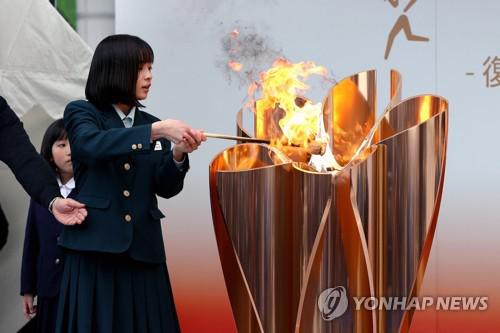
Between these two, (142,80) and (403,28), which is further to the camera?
(403,28)

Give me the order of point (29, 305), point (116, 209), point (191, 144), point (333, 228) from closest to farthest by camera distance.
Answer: point (333, 228)
point (191, 144)
point (116, 209)
point (29, 305)

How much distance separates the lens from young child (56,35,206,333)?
202 centimetres

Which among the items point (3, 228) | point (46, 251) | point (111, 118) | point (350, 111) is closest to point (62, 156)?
point (46, 251)

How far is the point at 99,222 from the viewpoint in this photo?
6.63ft

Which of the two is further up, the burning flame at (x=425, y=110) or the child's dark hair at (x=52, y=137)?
the burning flame at (x=425, y=110)

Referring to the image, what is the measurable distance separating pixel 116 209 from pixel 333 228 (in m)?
0.54

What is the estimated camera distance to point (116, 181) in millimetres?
2047

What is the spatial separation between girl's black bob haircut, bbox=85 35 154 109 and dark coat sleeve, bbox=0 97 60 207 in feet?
0.72

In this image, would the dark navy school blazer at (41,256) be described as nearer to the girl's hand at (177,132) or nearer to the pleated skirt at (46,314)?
the pleated skirt at (46,314)

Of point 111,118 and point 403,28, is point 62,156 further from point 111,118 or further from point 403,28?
point 403,28

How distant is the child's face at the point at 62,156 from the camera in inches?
112

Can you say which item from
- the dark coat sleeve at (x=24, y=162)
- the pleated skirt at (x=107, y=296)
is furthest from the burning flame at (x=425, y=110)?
the dark coat sleeve at (x=24, y=162)

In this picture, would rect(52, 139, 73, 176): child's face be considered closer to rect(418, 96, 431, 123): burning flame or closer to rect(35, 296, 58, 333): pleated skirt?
rect(35, 296, 58, 333): pleated skirt

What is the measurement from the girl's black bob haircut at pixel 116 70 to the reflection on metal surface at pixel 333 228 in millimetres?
326
